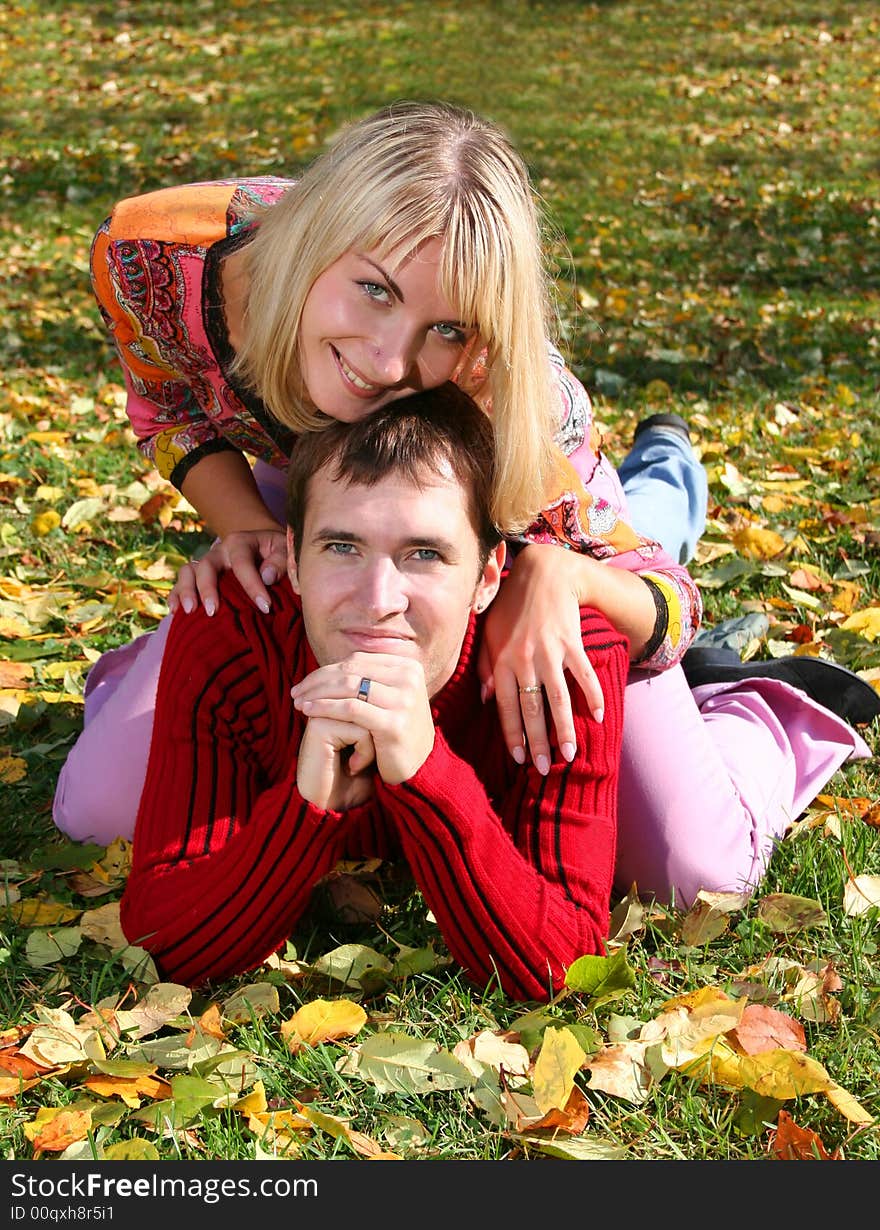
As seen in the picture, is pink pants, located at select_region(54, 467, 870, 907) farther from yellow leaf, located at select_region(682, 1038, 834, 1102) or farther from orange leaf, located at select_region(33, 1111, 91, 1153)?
orange leaf, located at select_region(33, 1111, 91, 1153)

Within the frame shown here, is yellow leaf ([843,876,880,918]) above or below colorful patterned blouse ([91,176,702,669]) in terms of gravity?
below

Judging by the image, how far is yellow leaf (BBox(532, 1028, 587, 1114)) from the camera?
5.92 feet

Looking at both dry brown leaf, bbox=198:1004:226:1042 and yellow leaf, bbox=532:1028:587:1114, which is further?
dry brown leaf, bbox=198:1004:226:1042

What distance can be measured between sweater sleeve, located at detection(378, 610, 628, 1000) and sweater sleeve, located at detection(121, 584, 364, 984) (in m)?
0.16

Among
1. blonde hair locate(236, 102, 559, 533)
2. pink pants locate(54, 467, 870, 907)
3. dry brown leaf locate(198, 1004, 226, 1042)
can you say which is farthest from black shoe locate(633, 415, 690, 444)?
dry brown leaf locate(198, 1004, 226, 1042)

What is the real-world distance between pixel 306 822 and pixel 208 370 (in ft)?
3.98

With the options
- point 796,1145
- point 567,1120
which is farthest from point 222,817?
point 796,1145

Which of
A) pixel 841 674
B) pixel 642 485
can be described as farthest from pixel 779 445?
pixel 841 674

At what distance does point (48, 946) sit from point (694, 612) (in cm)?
138

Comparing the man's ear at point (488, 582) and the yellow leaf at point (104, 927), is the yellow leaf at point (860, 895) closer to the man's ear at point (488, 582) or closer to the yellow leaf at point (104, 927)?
the man's ear at point (488, 582)

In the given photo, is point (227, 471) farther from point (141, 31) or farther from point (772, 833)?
point (141, 31)

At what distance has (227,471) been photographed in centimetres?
281

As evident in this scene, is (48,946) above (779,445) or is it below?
below

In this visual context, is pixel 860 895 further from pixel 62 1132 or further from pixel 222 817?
pixel 62 1132
